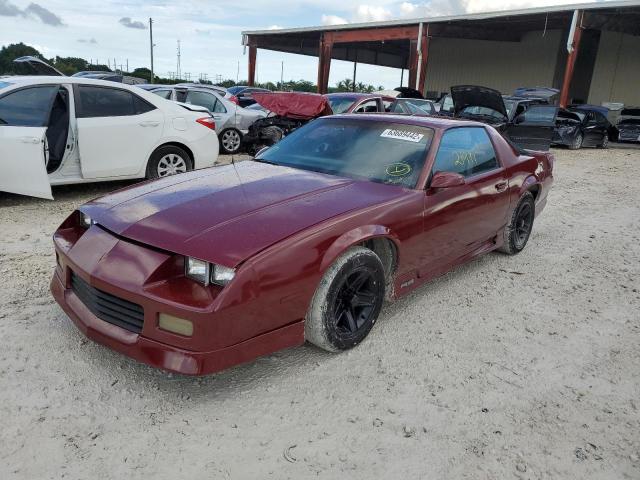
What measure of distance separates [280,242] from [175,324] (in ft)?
2.01

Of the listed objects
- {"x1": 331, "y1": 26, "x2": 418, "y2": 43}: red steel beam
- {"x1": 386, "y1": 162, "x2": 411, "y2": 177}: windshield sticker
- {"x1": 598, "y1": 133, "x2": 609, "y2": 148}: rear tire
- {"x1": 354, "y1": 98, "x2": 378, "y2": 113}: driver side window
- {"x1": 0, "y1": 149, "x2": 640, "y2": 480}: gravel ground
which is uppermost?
{"x1": 331, "y1": 26, "x2": 418, "y2": 43}: red steel beam

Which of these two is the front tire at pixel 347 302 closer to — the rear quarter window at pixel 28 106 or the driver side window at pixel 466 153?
the driver side window at pixel 466 153

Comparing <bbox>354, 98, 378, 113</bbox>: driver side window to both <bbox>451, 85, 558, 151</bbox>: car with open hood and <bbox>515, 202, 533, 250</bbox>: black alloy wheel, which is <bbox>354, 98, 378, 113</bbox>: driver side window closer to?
<bbox>451, 85, 558, 151</bbox>: car with open hood

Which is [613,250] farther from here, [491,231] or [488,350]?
[488,350]

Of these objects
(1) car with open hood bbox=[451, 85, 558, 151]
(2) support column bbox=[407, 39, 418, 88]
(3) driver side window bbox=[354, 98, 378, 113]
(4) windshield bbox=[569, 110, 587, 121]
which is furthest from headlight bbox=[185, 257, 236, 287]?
(2) support column bbox=[407, 39, 418, 88]

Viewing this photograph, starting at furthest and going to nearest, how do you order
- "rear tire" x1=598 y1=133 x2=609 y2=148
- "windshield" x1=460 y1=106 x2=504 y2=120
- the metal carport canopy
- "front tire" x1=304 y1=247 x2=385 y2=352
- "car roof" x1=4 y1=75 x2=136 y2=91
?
the metal carport canopy
"rear tire" x1=598 y1=133 x2=609 y2=148
"windshield" x1=460 y1=106 x2=504 y2=120
"car roof" x1=4 y1=75 x2=136 y2=91
"front tire" x1=304 y1=247 x2=385 y2=352

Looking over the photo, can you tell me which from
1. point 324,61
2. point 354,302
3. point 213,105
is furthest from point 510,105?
point 324,61

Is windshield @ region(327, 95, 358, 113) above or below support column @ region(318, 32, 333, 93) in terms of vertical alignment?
below

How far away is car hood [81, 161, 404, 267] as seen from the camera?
8.10ft

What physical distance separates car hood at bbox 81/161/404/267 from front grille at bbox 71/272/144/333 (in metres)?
0.31

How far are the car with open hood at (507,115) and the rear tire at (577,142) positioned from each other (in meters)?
4.15

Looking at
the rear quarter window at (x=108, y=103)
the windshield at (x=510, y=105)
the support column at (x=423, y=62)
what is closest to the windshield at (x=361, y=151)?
the rear quarter window at (x=108, y=103)

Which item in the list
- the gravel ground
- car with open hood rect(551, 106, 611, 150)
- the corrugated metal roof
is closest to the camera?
the gravel ground

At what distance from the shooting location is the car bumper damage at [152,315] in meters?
2.30
